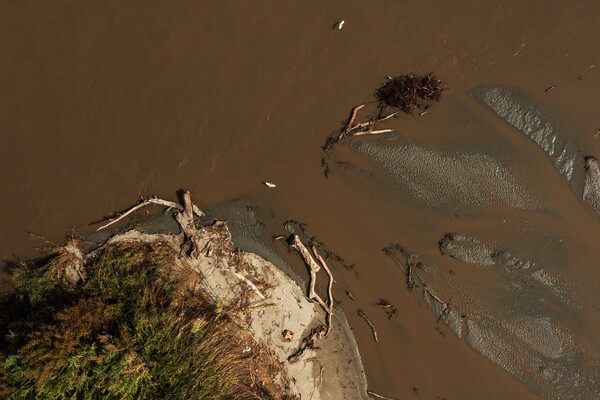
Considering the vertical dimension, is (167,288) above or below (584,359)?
below

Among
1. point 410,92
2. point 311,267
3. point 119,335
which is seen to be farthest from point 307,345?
point 410,92

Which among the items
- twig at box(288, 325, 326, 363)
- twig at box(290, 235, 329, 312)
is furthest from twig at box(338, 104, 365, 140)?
twig at box(288, 325, 326, 363)

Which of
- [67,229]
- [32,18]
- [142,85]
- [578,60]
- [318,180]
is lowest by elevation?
[67,229]

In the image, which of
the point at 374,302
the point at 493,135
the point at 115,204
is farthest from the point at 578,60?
the point at 115,204

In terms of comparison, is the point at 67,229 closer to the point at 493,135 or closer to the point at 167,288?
the point at 167,288

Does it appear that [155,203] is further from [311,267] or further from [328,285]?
[328,285]

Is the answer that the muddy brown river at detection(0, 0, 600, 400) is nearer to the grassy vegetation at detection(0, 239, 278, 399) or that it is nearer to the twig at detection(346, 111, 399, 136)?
the twig at detection(346, 111, 399, 136)

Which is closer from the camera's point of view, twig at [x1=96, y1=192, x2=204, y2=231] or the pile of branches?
the pile of branches
